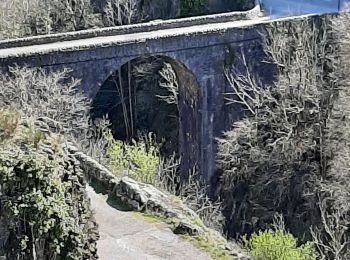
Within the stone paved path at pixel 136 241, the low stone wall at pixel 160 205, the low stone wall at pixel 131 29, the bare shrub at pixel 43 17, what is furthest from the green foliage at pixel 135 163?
the bare shrub at pixel 43 17

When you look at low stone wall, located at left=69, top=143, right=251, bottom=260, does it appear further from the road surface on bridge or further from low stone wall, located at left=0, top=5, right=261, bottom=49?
the road surface on bridge

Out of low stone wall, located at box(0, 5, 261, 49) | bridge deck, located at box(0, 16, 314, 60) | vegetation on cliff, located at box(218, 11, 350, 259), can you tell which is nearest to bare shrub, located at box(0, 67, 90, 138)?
bridge deck, located at box(0, 16, 314, 60)

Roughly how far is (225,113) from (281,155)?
3.03 meters

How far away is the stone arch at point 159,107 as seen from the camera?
21.0 metres

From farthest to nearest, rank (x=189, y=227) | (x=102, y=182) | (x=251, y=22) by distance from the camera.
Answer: (x=251, y=22), (x=102, y=182), (x=189, y=227)

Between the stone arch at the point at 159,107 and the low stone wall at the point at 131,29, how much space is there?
842 millimetres

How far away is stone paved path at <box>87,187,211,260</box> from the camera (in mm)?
10258

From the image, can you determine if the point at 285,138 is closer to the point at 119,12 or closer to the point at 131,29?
the point at 131,29

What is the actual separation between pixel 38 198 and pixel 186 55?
12.8 meters

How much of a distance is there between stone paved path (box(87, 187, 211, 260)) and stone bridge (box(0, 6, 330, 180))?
7146 millimetres

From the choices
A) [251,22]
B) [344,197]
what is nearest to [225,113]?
[251,22]

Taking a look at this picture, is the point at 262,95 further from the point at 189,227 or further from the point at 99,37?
the point at 189,227

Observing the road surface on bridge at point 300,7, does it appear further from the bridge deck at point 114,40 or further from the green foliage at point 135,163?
the green foliage at point 135,163

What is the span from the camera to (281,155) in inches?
717
